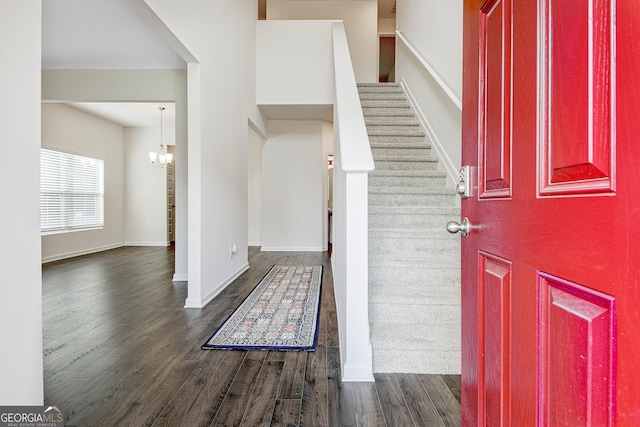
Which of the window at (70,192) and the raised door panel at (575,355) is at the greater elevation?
the window at (70,192)

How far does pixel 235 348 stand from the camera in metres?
2.07

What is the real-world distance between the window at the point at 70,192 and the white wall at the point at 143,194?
0.65 metres

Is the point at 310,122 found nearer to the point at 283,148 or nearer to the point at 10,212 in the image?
the point at 283,148

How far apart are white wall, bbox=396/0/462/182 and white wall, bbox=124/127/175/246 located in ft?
18.2

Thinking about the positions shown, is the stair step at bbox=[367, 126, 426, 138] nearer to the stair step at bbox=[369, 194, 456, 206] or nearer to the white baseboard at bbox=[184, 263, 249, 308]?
the stair step at bbox=[369, 194, 456, 206]

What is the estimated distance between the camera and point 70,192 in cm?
573

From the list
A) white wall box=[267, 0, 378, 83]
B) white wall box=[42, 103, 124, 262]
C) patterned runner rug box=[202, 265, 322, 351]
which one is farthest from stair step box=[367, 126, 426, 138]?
white wall box=[42, 103, 124, 262]

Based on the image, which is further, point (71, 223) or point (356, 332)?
point (71, 223)

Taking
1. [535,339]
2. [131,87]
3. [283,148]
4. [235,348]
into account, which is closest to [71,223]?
[131,87]

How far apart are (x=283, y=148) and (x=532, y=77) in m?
5.75

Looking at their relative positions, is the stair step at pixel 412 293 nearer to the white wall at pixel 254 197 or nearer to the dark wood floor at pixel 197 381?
the dark wood floor at pixel 197 381

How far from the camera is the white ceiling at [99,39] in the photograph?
2.72m

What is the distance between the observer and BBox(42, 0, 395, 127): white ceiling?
2725mm

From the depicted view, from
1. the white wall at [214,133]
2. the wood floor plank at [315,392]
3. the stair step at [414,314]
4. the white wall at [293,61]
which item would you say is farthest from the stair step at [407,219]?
the white wall at [293,61]
